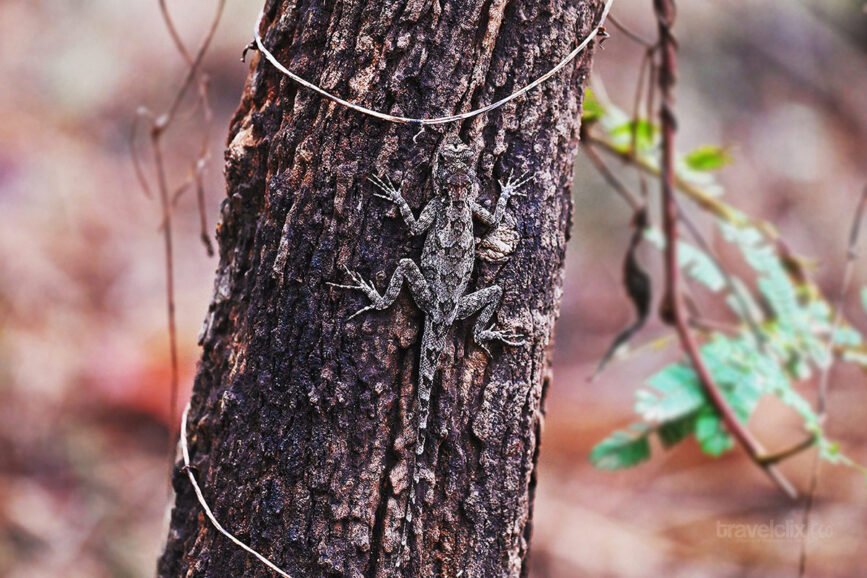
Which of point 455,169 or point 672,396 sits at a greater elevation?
point 672,396

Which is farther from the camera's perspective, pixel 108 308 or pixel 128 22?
pixel 128 22

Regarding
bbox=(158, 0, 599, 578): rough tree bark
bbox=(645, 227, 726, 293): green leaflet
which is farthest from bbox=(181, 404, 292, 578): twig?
bbox=(645, 227, 726, 293): green leaflet

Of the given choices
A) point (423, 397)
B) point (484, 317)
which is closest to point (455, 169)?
point (484, 317)

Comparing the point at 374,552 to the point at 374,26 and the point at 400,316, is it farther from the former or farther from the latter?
the point at 374,26

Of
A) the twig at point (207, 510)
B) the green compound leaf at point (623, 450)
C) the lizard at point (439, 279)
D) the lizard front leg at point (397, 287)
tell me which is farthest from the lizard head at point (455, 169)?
the green compound leaf at point (623, 450)

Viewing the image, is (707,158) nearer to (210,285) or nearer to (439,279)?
(439,279)

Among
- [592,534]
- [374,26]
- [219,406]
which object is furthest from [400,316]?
[592,534]

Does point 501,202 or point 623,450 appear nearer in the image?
point 501,202
